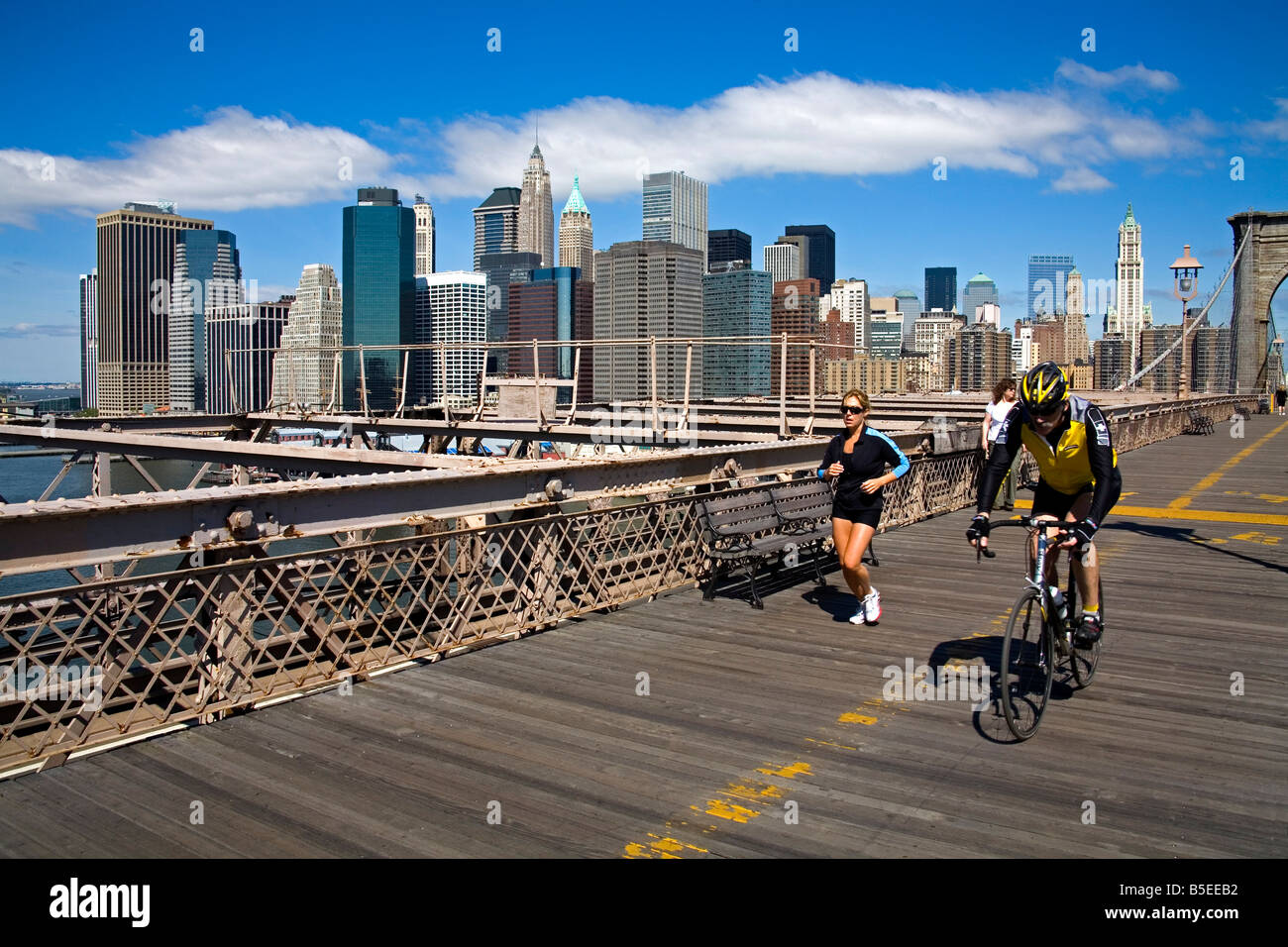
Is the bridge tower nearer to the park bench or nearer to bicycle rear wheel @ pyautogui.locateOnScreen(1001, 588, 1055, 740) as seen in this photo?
the park bench

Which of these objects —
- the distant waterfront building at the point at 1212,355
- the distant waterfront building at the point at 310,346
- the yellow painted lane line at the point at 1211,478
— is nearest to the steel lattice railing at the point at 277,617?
the yellow painted lane line at the point at 1211,478

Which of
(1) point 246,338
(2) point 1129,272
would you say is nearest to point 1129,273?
(2) point 1129,272

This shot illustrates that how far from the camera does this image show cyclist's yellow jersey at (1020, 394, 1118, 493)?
6.07 m

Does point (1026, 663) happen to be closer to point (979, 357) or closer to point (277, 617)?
point (277, 617)

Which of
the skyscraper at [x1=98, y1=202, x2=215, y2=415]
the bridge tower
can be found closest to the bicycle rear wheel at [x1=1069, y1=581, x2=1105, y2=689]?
the bridge tower

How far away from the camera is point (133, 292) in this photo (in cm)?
16738

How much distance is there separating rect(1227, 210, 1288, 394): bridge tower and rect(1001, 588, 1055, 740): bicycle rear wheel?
93.0m

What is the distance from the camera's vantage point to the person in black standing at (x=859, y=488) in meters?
8.53

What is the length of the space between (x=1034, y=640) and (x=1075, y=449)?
1.22 metres

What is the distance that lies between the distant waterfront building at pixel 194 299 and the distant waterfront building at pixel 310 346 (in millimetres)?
4886
